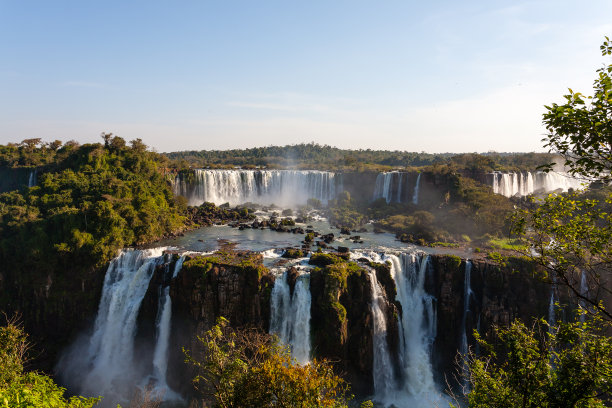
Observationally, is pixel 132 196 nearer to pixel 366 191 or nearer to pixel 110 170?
pixel 110 170

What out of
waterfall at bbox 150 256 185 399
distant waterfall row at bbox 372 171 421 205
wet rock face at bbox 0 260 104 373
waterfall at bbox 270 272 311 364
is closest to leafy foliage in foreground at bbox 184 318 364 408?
waterfall at bbox 270 272 311 364

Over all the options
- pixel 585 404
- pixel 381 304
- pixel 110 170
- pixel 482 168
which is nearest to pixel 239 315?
pixel 381 304

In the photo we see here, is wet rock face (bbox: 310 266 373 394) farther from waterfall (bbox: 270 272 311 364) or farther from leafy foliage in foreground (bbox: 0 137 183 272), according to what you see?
leafy foliage in foreground (bbox: 0 137 183 272)

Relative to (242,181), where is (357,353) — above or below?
below

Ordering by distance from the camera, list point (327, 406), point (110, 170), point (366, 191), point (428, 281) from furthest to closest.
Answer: point (366, 191), point (110, 170), point (428, 281), point (327, 406)

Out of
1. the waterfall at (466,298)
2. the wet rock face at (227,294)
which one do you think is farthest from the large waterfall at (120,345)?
the waterfall at (466,298)

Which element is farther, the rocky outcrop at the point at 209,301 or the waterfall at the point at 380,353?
the rocky outcrop at the point at 209,301

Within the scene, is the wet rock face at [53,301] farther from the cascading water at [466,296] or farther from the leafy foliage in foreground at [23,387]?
the cascading water at [466,296]
